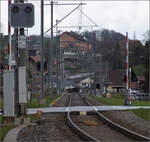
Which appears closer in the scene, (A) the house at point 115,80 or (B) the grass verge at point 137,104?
(B) the grass verge at point 137,104

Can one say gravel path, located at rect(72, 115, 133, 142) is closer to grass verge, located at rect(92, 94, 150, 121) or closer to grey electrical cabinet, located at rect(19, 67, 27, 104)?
grey electrical cabinet, located at rect(19, 67, 27, 104)

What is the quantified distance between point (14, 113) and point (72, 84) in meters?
126

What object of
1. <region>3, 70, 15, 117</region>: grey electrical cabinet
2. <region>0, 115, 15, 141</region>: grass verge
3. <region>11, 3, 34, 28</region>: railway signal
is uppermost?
<region>11, 3, 34, 28</region>: railway signal

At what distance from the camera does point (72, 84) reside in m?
140

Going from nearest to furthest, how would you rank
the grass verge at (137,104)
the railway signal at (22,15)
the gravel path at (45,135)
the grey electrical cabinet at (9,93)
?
the gravel path at (45,135) < the railway signal at (22,15) < the grey electrical cabinet at (9,93) < the grass verge at (137,104)

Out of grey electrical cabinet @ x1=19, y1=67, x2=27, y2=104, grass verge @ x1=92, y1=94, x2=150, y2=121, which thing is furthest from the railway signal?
grass verge @ x1=92, y1=94, x2=150, y2=121

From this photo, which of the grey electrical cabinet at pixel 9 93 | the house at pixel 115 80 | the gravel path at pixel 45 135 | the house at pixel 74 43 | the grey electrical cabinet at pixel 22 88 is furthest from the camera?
the house at pixel 115 80

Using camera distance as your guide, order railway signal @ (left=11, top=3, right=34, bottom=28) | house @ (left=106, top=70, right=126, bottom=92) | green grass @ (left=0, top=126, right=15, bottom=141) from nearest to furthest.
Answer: green grass @ (left=0, top=126, right=15, bottom=141), railway signal @ (left=11, top=3, right=34, bottom=28), house @ (left=106, top=70, right=126, bottom=92)

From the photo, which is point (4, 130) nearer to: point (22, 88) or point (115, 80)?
point (22, 88)

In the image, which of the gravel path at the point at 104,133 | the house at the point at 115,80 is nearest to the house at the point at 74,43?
the gravel path at the point at 104,133

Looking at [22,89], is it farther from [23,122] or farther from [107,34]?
[107,34]

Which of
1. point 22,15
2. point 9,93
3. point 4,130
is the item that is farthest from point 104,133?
point 22,15

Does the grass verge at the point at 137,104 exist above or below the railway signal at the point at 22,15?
below

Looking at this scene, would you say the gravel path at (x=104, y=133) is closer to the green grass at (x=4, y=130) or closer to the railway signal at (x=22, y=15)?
the green grass at (x=4, y=130)
